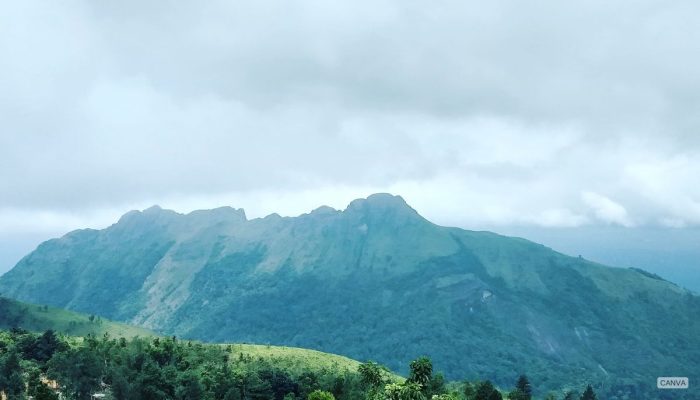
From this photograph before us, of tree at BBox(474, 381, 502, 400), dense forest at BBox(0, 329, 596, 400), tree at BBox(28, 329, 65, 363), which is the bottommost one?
tree at BBox(474, 381, 502, 400)

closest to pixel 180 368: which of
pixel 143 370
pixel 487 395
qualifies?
pixel 143 370

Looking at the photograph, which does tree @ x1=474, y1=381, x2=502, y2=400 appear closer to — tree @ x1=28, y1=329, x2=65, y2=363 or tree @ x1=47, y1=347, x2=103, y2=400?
tree @ x1=47, y1=347, x2=103, y2=400

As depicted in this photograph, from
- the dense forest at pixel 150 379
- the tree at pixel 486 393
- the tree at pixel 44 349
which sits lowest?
the tree at pixel 486 393

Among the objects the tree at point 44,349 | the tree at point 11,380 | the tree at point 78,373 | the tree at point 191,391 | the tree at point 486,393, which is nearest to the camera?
the tree at point 11,380

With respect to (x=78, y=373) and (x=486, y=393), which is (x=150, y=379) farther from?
(x=486, y=393)

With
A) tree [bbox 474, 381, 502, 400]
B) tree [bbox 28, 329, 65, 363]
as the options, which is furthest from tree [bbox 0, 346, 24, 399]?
tree [bbox 474, 381, 502, 400]

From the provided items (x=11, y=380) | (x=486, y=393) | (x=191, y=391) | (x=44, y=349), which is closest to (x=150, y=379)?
(x=191, y=391)

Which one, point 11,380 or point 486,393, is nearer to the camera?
point 11,380

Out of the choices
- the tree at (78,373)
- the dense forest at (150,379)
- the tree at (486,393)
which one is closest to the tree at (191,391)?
the dense forest at (150,379)

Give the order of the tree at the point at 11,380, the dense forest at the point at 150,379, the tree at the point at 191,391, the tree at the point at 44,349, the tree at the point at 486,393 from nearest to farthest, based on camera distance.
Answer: the tree at the point at 11,380, the dense forest at the point at 150,379, the tree at the point at 191,391, the tree at the point at 486,393, the tree at the point at 44,349

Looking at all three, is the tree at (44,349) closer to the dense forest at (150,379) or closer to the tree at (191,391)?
the dense forest at (150,379)

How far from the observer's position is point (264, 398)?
585 feet

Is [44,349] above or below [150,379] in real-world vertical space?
above

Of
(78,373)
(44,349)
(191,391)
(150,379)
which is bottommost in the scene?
(191,391)
